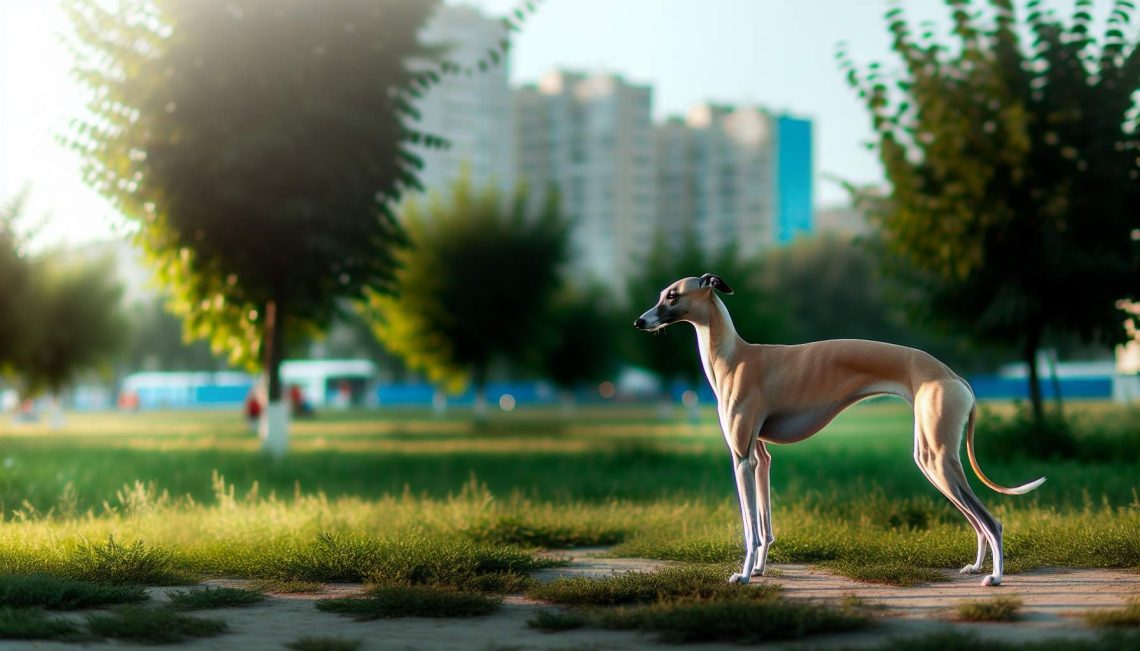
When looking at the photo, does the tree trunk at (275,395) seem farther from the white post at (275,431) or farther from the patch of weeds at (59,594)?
the patch of weeds at (59,594)

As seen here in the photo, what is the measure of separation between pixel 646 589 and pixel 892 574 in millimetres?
1791

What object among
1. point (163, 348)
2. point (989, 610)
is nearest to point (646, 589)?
point (989, 610)

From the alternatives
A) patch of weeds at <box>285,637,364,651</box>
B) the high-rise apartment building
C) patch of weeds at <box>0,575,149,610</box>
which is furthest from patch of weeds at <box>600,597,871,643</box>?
the high-rise apartment building

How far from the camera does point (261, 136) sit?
18.8 meters

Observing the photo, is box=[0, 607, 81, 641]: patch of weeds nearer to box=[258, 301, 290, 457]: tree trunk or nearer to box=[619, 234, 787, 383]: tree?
box=[258, 301, 290, 457]: tree trunk

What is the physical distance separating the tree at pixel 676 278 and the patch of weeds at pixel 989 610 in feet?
138

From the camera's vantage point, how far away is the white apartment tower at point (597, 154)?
130375 mm

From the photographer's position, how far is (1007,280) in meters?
17.5

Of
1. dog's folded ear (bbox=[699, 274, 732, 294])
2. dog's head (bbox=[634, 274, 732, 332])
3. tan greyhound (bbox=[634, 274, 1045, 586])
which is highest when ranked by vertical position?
dog's folded ear (bbox=[699, 274, 732, 294])

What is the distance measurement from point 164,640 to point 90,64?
15.9 metres

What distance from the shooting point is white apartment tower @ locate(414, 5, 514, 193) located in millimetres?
121812

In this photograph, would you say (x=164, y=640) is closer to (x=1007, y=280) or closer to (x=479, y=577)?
(x=479, y=577)

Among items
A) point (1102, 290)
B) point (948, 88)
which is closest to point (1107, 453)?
point (1102, 290)

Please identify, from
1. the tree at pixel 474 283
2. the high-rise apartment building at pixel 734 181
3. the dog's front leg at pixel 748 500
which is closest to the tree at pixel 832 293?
the tree at pixel 474 283
